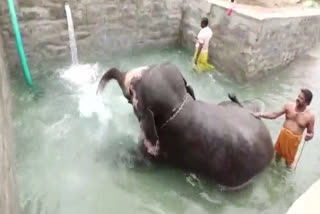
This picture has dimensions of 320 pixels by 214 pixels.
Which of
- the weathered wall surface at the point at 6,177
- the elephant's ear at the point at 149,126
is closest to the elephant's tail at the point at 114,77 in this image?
the elephant's ear at the point at 149,126

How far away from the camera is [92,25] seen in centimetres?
738

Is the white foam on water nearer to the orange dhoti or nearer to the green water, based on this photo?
the green water

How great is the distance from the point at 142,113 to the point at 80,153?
1181 mm

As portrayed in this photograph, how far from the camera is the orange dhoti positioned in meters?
4.93

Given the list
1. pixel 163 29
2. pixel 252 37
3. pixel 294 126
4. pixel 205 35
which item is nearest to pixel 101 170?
pixel 294 126

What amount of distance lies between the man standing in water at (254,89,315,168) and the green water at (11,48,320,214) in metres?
0.27

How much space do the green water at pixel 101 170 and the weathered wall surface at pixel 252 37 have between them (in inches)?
36.7

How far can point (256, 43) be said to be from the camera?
693 cm

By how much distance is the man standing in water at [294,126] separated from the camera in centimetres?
476

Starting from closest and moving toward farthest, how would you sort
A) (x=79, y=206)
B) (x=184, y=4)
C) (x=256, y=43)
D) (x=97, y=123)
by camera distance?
(x=79, y=206) → (x=97, y=123) → (x=256, y=43) → (x=184, y=4)

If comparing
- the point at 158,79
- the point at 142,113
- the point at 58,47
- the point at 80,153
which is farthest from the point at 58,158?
the point at 58,47

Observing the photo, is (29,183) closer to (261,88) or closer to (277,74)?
(261,88)

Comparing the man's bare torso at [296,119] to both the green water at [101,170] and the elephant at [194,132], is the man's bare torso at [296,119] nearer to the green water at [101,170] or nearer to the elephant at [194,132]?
the elephant at [194,132]

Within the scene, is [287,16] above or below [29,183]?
above
